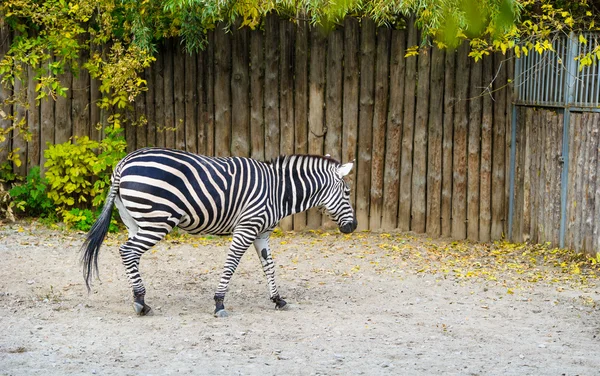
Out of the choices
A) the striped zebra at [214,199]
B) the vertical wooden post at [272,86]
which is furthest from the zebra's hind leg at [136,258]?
the vertical wooden post at [272,86]

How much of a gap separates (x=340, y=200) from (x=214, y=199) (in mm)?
1238

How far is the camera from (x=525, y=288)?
8.39 m

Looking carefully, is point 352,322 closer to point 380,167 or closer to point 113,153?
point 380,167

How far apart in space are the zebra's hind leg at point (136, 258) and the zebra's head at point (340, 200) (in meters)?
Result: 1.63

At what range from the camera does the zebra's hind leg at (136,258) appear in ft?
23.9

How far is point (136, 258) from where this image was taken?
7340 mm

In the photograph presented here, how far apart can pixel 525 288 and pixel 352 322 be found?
214cm

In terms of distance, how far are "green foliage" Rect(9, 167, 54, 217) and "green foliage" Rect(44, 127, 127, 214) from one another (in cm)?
11

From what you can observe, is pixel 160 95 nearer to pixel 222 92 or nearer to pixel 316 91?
pixel 222 92

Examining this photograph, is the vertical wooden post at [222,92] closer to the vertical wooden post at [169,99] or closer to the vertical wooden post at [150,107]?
the vertical wooden post at [169,99]

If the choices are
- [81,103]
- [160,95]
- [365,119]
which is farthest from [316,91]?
[81,103]

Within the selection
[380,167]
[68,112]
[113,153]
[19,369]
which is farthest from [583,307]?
[68,112]

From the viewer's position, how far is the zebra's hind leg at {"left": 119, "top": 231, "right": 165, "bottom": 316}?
7.29 metres

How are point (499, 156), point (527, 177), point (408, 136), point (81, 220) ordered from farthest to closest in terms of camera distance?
point (408, 136), point (81, 220), point (499, 156), point (527, 177)
